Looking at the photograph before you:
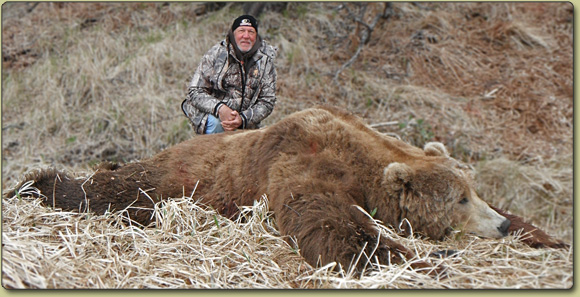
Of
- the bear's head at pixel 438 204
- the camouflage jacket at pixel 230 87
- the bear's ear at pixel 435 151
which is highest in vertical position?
the camouflage jacket at pixel 230 87

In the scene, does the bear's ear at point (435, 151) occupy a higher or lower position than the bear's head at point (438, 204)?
higher

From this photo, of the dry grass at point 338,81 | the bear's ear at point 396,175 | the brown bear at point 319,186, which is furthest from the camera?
the dry grass at point 338,81

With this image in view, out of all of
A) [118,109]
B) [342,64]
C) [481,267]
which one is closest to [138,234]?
[481,267]

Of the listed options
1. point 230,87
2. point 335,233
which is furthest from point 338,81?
point 335,233

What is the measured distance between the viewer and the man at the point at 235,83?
589cm

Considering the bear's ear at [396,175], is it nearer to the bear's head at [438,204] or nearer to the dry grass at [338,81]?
the bear's head at [438,204]

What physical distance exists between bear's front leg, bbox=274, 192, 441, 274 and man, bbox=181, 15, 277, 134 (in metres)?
1.90

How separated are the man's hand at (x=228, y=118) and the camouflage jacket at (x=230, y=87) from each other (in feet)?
0.27

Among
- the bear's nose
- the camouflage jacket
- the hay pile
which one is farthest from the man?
the bear's nose

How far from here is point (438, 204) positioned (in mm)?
4398

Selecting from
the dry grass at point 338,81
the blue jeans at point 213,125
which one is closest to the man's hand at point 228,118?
the blue jeans at point 213,125

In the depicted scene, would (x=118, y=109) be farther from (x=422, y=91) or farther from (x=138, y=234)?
(x=138, y=234)

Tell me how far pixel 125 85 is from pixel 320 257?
7.77m

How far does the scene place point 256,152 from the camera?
4.82m
